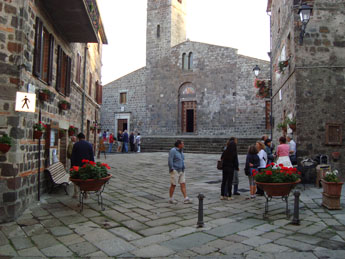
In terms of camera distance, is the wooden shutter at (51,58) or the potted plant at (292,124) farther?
the potted plant at (292,124)

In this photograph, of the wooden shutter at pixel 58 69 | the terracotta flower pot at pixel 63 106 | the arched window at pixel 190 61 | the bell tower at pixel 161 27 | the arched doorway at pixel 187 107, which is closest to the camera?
the wooden shutter at pixel 58 69

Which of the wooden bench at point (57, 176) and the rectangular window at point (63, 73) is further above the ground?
the rectangular window at point (63, 73)

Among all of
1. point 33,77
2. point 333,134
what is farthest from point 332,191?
point 33,77

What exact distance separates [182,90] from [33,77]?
23.0 meters

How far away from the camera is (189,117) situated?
29281 mm

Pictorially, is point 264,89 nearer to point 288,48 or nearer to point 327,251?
point 288,48

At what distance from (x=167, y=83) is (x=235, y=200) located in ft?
76.6

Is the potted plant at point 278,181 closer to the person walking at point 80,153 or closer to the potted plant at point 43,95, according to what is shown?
the person walking at point 80,153

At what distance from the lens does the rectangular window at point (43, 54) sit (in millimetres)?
6922

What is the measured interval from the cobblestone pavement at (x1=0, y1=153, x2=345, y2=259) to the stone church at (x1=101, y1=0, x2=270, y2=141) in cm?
1901

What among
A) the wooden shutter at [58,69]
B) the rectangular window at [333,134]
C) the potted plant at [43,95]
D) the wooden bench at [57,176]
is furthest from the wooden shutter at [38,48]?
the rectangular window at [333,134]

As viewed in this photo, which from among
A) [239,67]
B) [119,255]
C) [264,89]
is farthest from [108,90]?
[119,255]

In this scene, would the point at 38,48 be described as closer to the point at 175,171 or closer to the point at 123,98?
the point at 175,171

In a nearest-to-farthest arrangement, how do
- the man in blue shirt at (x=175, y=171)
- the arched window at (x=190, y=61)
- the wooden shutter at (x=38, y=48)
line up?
1. the wooden shutter at (x=38, y=48)
2. the man in blue shirt at (x=175, y=171)
3. the arched window at (x=190, y=61)
